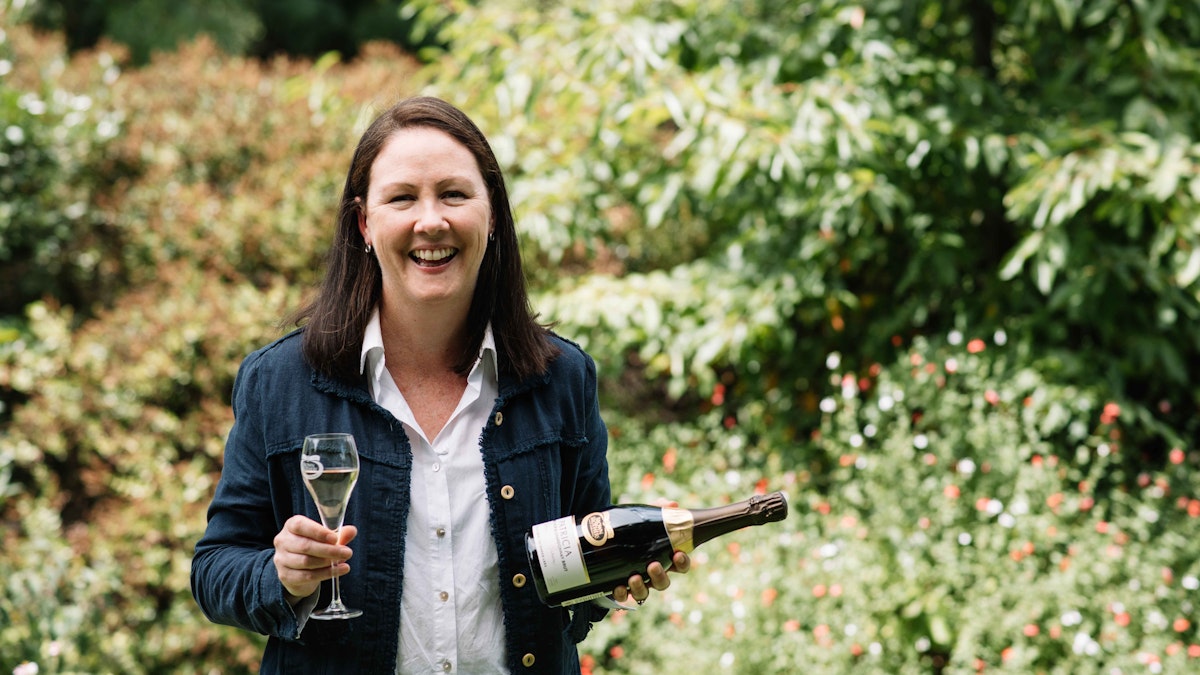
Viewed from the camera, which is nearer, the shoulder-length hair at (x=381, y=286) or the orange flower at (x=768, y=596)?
the shoulder-length hair at (x=381, y=286)

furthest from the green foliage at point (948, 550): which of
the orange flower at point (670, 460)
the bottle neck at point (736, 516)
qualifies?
the bottle neck at point (736, 516)

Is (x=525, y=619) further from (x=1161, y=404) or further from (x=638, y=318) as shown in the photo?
(x=1161, y=404)

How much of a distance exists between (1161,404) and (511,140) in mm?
2953

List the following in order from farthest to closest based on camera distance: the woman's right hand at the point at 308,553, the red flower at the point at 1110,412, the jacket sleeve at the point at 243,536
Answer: the red flower at the point at 1110,412
the jacket sleeve at the point at 243,536
the woman's right hand at the point at 308,553

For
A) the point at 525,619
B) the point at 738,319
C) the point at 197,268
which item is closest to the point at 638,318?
the point at 738,319

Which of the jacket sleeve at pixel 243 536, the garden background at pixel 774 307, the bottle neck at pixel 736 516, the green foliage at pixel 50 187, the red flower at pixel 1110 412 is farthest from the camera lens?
the green foliage at pixel 50 187

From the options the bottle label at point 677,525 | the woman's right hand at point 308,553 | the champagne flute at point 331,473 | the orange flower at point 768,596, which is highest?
the champagne flute at point 331,473

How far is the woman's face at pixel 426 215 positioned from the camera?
1888 millimetres

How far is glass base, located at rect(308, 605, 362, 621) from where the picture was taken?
1751 mm

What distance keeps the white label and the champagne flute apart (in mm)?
308

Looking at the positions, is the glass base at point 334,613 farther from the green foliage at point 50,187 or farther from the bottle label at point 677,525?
the green foliage at point 50,187

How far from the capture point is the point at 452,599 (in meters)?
1.86

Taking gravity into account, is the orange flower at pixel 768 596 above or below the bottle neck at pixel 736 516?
below

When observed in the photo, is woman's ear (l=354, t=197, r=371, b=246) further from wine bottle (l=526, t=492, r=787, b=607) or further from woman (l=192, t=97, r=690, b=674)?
wine bottle (l=526, t=492, r=787, b=607)
